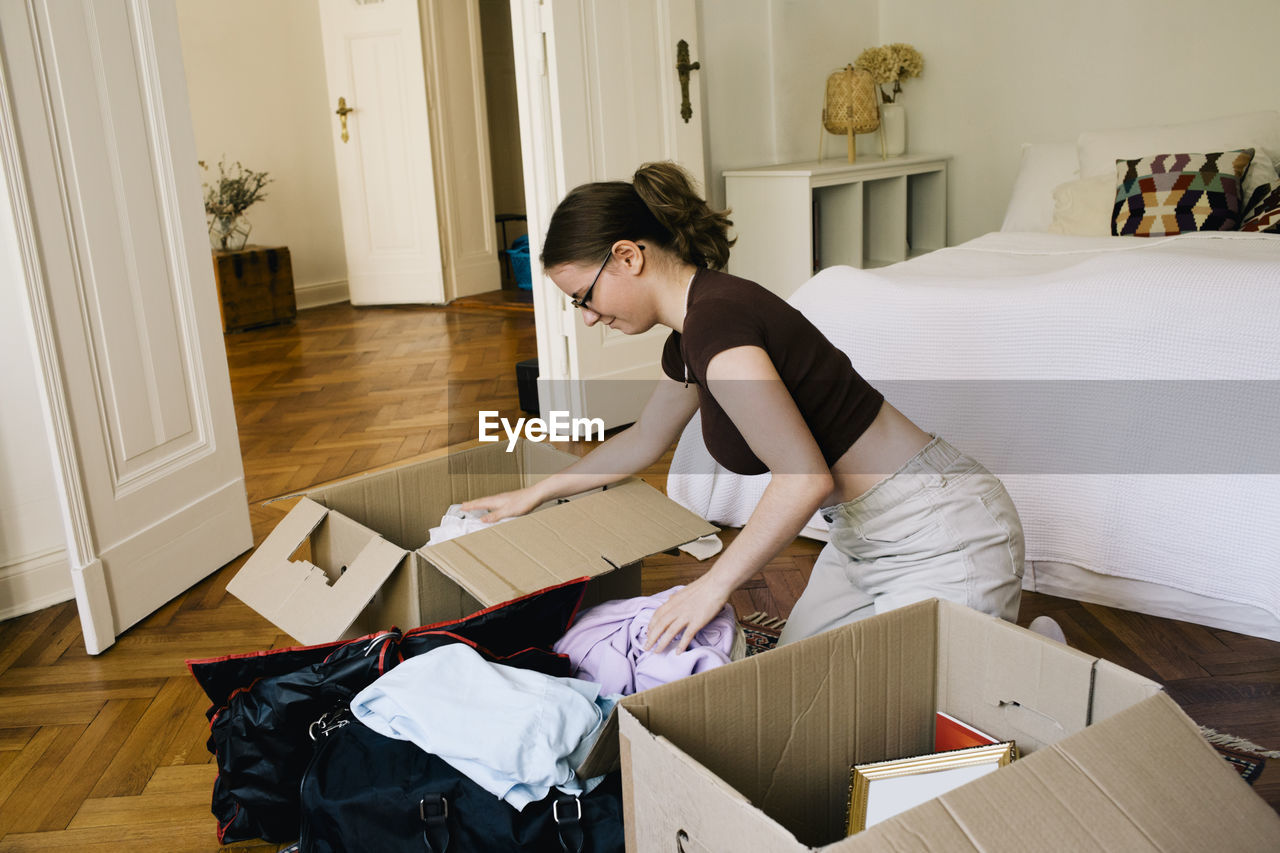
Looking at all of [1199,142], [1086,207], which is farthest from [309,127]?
[1199,142]

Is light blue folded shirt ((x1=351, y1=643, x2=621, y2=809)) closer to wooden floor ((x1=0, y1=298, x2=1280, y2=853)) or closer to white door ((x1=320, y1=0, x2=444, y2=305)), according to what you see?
wooden floor ((x1=0, y1=298, x2=1280, y2=853))

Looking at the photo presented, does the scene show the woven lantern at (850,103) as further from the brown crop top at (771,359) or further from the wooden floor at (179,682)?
the brown crop top at (771,359)

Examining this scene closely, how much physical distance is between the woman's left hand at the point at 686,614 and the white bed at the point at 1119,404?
45.8 inches

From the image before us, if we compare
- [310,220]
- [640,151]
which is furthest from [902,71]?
[310,220]

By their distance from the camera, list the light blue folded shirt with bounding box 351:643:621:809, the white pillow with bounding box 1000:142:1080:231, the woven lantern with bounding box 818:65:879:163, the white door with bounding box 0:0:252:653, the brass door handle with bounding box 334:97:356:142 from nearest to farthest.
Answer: the light blue folded shirt with bounding box 351:643:621:809
the white door with bounding box 0:0:252:653
the white pillow with bounding box 1000:142:1080:231
the woven lantern with bounding box 818:65:879:163
the brass door handle with bounding box 334:97:356:142

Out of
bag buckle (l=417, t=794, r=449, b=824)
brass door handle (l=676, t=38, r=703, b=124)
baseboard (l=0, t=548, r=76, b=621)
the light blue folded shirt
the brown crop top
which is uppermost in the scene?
brass door handle (l=676, t=38, r=703, b=124)

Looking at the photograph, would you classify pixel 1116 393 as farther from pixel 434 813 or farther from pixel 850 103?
pixel 850 103

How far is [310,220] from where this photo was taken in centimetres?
694

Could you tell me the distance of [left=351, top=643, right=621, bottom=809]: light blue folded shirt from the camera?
136 cm

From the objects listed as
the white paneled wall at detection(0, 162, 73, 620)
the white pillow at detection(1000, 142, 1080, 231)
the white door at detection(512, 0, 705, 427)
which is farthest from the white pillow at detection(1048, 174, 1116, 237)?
the white paneled wall at detection(0, 162, 73, 620)

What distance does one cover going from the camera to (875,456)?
60.7 inches

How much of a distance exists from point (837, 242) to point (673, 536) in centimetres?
339

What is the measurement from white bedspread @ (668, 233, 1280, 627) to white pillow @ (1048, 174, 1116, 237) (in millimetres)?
787

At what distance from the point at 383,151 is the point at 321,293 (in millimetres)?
1066
